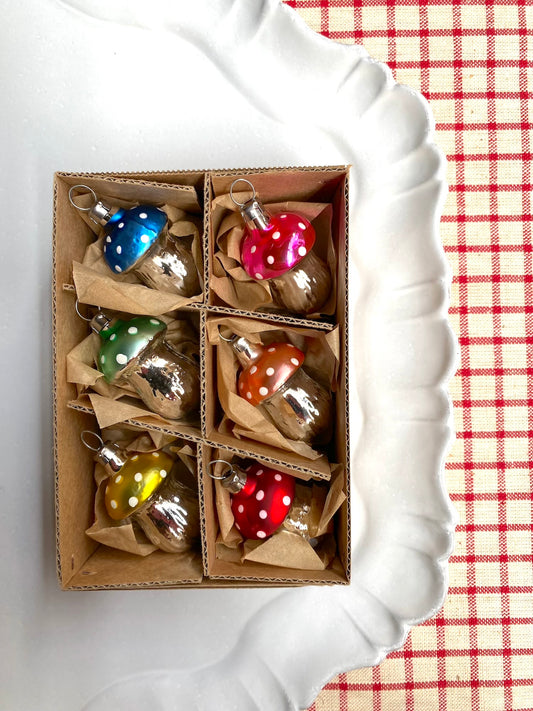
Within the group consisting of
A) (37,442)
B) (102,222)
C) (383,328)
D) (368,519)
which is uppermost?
(102,222)

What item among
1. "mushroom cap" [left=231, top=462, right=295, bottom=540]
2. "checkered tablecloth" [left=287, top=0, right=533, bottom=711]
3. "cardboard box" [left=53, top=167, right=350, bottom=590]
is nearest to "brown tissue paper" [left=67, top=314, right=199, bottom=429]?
"cardboard box" [left=53, top=167, right=350, bottom=590]

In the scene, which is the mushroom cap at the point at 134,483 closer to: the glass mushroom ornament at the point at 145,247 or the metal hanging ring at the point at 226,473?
the metal hanging ring at the point at 226,473

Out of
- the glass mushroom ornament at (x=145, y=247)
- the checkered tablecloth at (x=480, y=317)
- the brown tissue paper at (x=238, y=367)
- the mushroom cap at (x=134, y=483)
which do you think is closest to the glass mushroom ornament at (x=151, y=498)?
the mushroom cap at (x=134, y=483)

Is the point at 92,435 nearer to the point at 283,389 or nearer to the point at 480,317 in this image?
the point at 283,389

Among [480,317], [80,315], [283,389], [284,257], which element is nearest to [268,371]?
[283,389]

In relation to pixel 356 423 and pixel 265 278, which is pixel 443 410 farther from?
pixel 265 278

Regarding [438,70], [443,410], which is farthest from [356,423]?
[438,70]

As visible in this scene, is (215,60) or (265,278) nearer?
(265,278)

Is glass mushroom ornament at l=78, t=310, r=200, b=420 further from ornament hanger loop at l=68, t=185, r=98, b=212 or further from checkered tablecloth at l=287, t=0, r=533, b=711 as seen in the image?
checkered tablecloth at l=287, t=0, r=533, b=711
